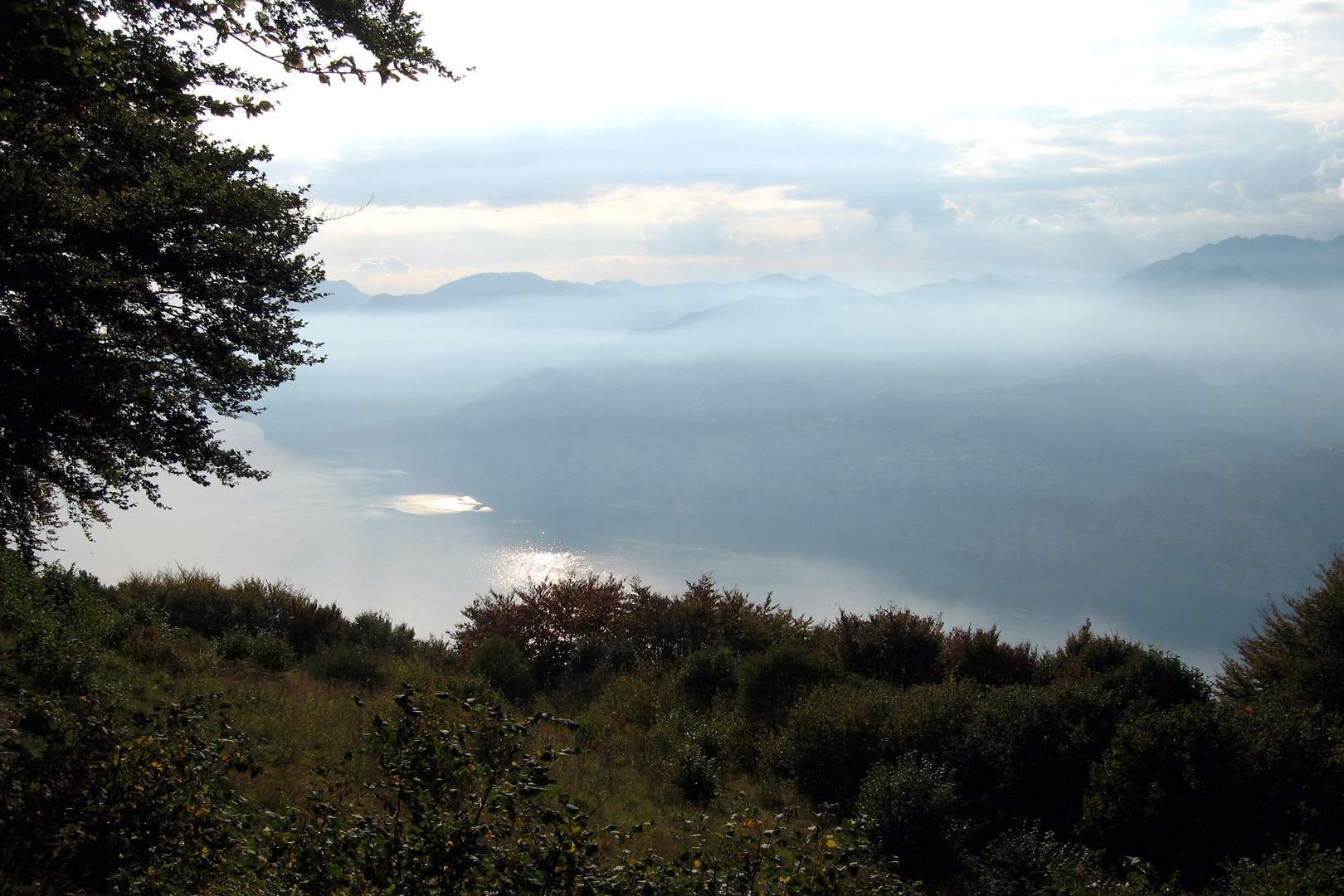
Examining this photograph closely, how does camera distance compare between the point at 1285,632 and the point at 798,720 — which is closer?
the point at 798,720

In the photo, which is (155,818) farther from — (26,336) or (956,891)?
(956,891)

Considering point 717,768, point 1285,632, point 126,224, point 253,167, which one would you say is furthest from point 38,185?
point 1285,632

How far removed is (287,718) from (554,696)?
11.5 meters

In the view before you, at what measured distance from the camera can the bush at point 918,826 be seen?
464 inches

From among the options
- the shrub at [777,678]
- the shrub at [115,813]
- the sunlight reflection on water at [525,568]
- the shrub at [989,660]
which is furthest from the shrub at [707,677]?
the sunlight reflection on water at [525,568]

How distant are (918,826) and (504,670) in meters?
13.0

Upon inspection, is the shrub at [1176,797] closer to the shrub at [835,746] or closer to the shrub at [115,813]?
the shrub at [835,746]

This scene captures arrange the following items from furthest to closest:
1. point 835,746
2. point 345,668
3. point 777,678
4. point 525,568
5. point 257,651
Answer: point 525,568 → point 777,678 → point 345,668 → point 257,651 → point 835,746

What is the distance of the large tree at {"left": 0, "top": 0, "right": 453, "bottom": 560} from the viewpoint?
7520 millimetres

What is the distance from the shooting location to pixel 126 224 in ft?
31.6

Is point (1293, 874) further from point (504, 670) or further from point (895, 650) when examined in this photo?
point (504, 670)

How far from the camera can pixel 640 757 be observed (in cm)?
1599

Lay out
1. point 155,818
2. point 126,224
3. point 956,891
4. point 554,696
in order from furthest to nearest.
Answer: point 554,696 < point 956,891 < point 126,224 < point 155,818

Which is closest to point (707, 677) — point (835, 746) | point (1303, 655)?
point (835, 746)
